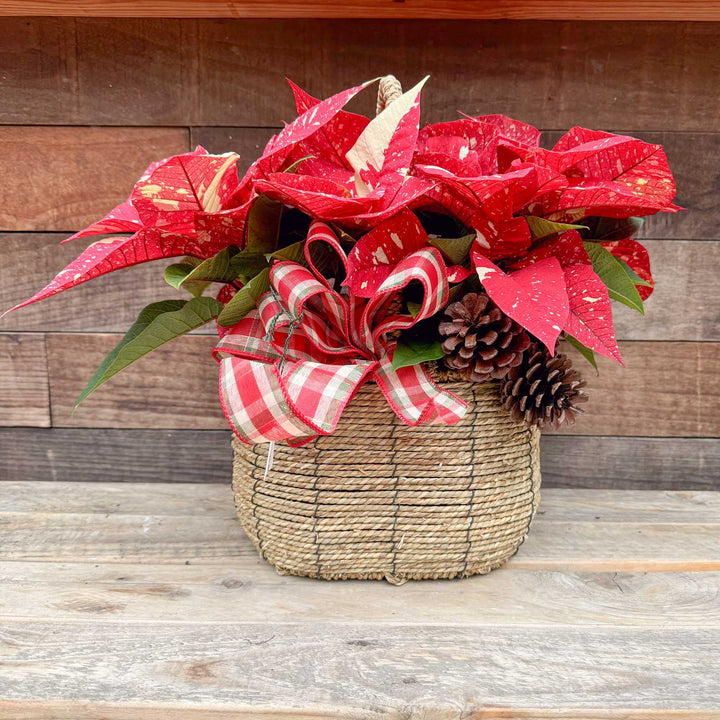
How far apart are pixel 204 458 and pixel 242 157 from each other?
16.8 inches

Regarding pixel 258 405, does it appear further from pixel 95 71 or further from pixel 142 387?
pixel 95 71

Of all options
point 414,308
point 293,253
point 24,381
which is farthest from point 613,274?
point 24,381

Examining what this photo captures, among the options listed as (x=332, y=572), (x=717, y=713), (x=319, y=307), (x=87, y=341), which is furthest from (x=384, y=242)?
(x=87, y=341)

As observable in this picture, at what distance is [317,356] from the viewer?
0.61 meters

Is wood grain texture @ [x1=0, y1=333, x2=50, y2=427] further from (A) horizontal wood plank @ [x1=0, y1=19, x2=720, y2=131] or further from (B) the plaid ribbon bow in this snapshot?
(B) the plaid ribbon bow

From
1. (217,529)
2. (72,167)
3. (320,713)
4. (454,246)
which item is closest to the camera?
(320,713)

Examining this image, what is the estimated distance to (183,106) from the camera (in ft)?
2.89

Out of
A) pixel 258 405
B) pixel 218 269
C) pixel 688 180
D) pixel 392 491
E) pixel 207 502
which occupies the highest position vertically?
pixel 688 180

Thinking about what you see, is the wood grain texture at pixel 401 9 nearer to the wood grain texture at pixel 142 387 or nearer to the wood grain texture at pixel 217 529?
the wood grain texture at pixel 142 387

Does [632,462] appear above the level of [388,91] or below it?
below

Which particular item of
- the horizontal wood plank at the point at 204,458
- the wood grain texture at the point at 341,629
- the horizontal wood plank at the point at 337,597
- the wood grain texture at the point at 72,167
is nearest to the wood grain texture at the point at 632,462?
the horizontal wood plank at the point at 204,458

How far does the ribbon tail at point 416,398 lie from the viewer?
555mm

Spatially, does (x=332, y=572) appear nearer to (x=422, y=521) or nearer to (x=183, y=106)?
(x=422, y=521)

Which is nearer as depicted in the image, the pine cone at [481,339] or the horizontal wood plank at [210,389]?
the pine cone at [481,339]
